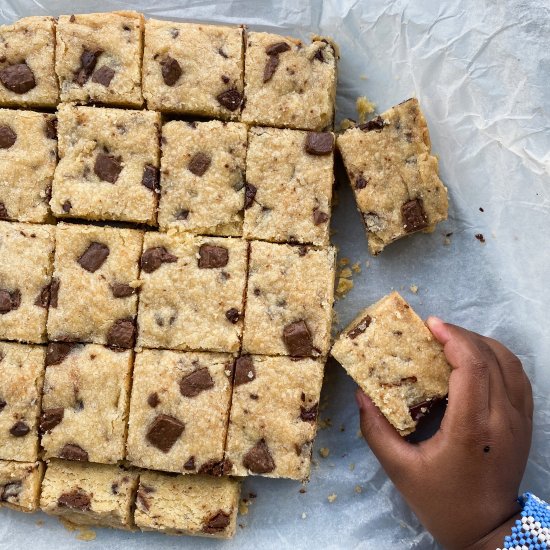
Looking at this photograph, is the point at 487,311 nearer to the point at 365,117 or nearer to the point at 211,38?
the point at 365,117

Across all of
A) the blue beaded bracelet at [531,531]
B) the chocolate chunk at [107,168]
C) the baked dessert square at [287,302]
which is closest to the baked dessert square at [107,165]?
the chocolate chunk at [107,168]

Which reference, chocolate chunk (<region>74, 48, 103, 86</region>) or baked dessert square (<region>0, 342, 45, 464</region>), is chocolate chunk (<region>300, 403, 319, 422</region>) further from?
chocolate chunk (<region>74, 48, 103, 86</region>)

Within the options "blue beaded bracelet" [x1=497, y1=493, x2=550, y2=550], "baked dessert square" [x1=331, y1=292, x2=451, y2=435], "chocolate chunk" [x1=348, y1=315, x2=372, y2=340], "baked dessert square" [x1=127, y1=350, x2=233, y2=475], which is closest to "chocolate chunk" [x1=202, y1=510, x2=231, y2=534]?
"baked dessert square" [x1=127, y1=350, x2=233, y2=475]

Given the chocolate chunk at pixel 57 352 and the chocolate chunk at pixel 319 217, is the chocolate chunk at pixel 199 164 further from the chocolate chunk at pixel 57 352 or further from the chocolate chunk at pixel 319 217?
the chocolate chunk at pixel 57 352

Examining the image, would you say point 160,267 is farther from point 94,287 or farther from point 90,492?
point 90,492

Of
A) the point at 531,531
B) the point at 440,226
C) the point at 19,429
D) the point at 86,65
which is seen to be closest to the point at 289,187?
the point at 440,226

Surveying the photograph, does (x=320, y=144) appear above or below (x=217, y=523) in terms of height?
above
